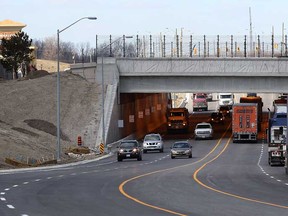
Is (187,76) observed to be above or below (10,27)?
below

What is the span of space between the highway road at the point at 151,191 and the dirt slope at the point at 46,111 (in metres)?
19.0

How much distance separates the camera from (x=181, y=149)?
231ft

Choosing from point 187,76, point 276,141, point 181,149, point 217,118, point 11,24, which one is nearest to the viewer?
point 276,141

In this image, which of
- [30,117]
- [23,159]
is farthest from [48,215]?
[30,117]

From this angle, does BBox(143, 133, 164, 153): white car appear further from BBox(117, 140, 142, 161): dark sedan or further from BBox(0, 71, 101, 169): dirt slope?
BBox(117, 140, 142, 161): dark sedan

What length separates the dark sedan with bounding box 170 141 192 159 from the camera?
70000mm

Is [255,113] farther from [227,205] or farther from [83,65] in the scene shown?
[227,205]

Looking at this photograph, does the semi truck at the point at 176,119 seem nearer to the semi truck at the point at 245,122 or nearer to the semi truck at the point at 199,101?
the semi truck at the point at 245,122

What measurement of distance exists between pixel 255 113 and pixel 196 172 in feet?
135

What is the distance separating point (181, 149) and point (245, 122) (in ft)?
66.2

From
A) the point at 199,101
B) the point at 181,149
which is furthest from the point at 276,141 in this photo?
the point at 199,101

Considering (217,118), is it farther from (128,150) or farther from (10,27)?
(10,27)

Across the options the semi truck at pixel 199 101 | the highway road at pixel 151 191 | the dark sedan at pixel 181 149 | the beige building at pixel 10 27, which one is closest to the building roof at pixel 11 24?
the beige building at pixel 10 27

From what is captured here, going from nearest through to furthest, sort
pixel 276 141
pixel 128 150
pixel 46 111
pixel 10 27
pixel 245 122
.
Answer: pixel 276 141 < pixel 128 150 < pixel 245 122 < pixel 46 111 < pixel 10 27
